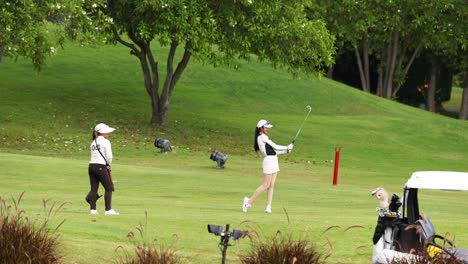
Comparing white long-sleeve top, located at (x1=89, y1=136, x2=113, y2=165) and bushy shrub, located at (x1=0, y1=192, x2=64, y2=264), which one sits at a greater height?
white long-sleeve top, located at (x1=89, y1=136, x2=113, y2=165)

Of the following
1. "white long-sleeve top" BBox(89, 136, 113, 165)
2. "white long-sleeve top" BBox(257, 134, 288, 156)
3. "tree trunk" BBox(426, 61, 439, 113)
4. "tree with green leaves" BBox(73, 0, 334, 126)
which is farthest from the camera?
"tree trunk" BBox(426, 61, 439, 113)

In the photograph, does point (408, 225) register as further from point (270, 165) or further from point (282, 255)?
point (270, 165)

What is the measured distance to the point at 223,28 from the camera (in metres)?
48.9

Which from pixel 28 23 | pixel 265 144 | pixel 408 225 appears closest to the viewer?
Result: pixel 408 225

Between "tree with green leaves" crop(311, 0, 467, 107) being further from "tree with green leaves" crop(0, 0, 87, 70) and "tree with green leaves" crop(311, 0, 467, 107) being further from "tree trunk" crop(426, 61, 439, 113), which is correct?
"tree with green leaves" crop(0, 0, 87, 70)

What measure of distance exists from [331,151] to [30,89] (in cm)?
1768

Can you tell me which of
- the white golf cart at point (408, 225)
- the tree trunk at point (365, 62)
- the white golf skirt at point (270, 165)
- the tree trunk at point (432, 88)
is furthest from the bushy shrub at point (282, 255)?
the tree trunk at point (432, 88)

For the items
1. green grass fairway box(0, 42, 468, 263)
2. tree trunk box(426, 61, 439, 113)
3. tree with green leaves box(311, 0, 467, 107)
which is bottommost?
green grass fairway box(0, 42, 468, 263)

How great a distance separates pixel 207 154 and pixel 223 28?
5.73 metres

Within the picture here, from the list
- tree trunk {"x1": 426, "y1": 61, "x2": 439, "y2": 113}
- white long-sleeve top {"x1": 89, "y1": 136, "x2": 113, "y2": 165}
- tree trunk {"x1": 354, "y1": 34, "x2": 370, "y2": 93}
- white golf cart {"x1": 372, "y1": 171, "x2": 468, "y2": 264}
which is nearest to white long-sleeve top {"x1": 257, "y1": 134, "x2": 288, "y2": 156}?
white long-sleeve top {"x1": 89, "y1": 136, "x2": 113, "y2": 165}

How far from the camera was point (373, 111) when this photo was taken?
67.4 meters

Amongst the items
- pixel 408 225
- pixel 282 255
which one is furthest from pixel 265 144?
pixel 408 225

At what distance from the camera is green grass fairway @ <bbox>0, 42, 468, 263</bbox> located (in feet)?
64.3

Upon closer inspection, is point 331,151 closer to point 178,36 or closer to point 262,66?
point 178,36
